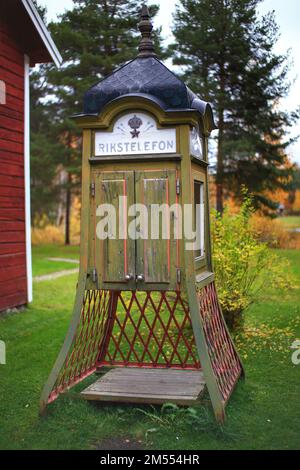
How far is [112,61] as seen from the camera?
17.9 meters

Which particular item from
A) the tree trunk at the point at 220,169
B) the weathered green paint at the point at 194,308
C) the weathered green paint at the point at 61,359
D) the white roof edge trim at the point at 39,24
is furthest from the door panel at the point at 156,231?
the tree trunk at the point at 220,169

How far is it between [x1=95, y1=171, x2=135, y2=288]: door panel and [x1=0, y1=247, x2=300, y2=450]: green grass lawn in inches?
43.6

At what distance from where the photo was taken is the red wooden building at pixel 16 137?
9.20 meters

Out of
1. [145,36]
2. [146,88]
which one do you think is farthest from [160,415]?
[145,36]

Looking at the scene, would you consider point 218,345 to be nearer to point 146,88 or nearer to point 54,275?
point 146,88

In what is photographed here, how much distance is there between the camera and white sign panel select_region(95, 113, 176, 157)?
4.61 metres

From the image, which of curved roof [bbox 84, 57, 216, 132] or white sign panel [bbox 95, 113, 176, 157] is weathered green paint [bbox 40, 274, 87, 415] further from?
curved roof [bbox 84, 57, 216, 132]

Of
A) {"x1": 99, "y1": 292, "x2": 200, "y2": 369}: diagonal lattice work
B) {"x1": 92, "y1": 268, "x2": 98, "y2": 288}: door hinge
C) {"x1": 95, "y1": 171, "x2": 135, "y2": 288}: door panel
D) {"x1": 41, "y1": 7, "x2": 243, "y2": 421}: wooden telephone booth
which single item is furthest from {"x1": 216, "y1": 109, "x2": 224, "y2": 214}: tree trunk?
{"x1": 92, "y1": 268, "x2": 98, "y2": 288}: door hinge

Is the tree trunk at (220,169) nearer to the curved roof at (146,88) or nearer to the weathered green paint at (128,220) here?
the curved roof at (146,88)

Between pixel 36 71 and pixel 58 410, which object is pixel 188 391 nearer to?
pixel 58 410

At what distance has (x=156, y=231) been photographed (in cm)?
466

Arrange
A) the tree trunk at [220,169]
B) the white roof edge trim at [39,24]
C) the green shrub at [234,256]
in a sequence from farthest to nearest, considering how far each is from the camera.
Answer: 1. the tree trunk at [220,169]
2. the white roof edge trim at [39,24]
3. the green shrub at [234,256]

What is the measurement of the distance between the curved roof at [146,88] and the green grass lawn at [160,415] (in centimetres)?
247

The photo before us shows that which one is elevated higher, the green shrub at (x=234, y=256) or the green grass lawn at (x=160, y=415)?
the green shrub at (x=234, y=256)
